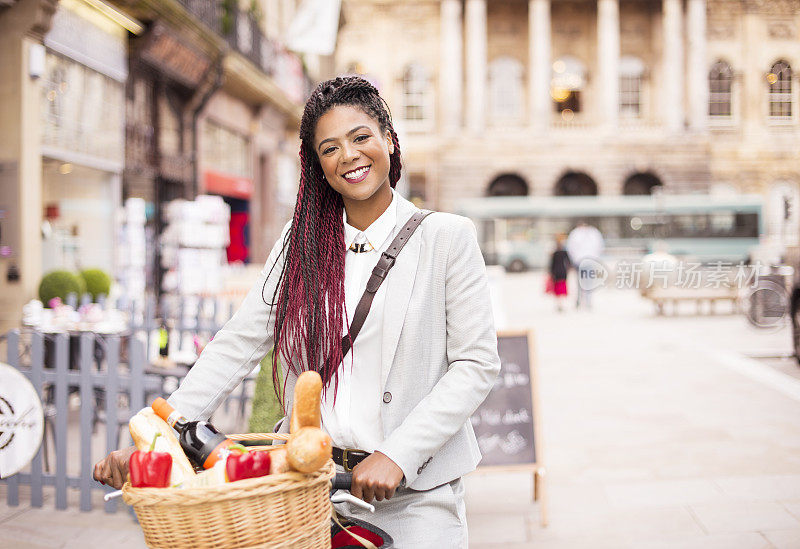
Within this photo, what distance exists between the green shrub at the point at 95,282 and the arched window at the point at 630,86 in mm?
39055

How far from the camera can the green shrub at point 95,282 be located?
919 cm

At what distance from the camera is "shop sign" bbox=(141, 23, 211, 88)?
1141 cm

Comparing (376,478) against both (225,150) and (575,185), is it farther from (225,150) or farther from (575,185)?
(575,185)

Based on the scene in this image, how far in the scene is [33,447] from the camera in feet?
13.4

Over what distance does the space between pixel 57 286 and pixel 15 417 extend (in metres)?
4.80

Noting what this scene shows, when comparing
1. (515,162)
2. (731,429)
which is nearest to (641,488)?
(731,429)

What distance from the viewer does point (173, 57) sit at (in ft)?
40.6

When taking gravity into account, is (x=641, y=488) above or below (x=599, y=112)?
below

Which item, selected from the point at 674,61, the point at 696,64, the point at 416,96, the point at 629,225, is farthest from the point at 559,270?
the point at 696,64

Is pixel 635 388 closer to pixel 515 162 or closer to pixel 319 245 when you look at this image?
pixel 319 245

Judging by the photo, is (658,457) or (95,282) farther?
(95,282)

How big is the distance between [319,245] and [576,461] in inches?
175

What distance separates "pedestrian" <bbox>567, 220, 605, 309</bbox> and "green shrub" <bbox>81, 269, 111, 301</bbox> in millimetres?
11636

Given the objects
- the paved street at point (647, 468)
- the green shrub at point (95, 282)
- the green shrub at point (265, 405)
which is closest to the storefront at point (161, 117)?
the green shrub at point (95, 282)
